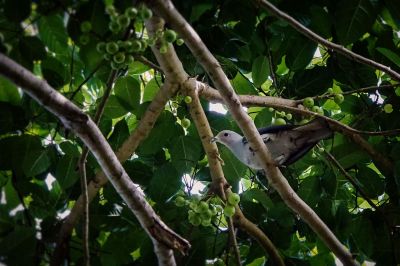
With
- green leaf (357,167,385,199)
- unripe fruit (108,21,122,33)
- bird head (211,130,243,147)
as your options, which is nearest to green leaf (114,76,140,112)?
bird head (211,130,243,147)

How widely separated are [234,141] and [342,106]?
772 millimetres

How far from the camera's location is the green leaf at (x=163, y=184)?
252cm

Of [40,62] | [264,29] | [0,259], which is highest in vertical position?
[264,29]

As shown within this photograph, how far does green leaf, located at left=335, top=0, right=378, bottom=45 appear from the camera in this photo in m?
2.32

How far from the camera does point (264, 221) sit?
2764 millimetres

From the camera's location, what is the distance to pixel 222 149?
291 cm

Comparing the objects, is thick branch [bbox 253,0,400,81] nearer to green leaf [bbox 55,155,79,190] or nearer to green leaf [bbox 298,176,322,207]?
green leaf [bbox 298,176,322,207]

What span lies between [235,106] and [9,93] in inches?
39.8

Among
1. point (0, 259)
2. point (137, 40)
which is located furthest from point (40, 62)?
point (0, 259)

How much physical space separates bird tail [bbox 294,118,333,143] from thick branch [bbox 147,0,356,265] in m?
0.42

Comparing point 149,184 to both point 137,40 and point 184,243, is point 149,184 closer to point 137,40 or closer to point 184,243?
point 184,243

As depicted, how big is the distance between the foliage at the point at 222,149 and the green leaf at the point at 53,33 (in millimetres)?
52

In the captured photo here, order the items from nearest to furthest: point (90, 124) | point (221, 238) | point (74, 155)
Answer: point (90, 124) → point (74, 155) → point (221, 238)

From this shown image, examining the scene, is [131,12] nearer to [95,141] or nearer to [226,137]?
[95,141]
